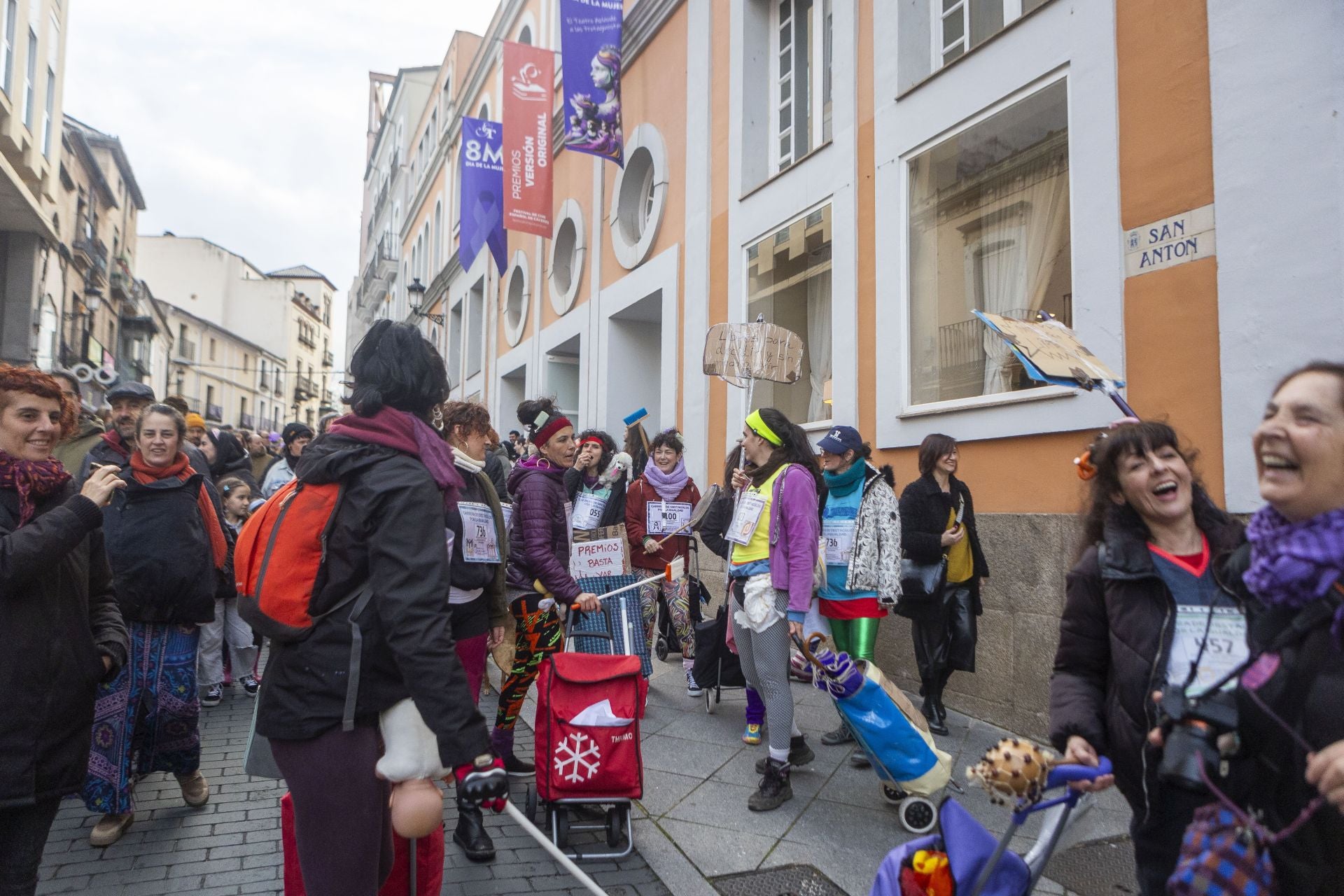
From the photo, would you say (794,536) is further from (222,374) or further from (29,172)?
(222,374)

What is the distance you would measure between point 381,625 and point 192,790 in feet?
10.1

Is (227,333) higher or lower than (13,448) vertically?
higher

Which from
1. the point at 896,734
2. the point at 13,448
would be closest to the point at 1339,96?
the point at 896,734

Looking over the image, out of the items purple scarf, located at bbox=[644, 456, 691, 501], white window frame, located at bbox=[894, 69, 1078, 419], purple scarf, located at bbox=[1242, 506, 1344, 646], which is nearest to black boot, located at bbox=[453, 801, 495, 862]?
purple scarf, located at bbox=[1242, 506, 1344, 646]

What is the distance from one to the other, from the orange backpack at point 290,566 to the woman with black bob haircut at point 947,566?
12.9ft

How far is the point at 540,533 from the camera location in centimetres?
443

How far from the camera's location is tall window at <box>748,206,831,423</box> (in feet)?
27.3

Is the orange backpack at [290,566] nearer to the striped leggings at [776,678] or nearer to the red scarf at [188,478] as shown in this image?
the red scarf at [188,478]

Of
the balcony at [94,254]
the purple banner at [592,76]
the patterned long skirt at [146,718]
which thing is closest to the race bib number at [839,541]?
the patterned long skirt at [146,718]

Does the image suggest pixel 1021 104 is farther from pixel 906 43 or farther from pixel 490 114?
pixel 490 114

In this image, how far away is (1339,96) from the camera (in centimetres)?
407

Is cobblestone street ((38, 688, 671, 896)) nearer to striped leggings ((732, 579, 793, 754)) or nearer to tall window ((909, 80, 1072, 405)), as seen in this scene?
striped leggings ((732, 579, 793, 754))

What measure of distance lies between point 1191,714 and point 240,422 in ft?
219

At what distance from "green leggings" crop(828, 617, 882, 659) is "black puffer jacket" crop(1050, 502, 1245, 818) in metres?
2.71
